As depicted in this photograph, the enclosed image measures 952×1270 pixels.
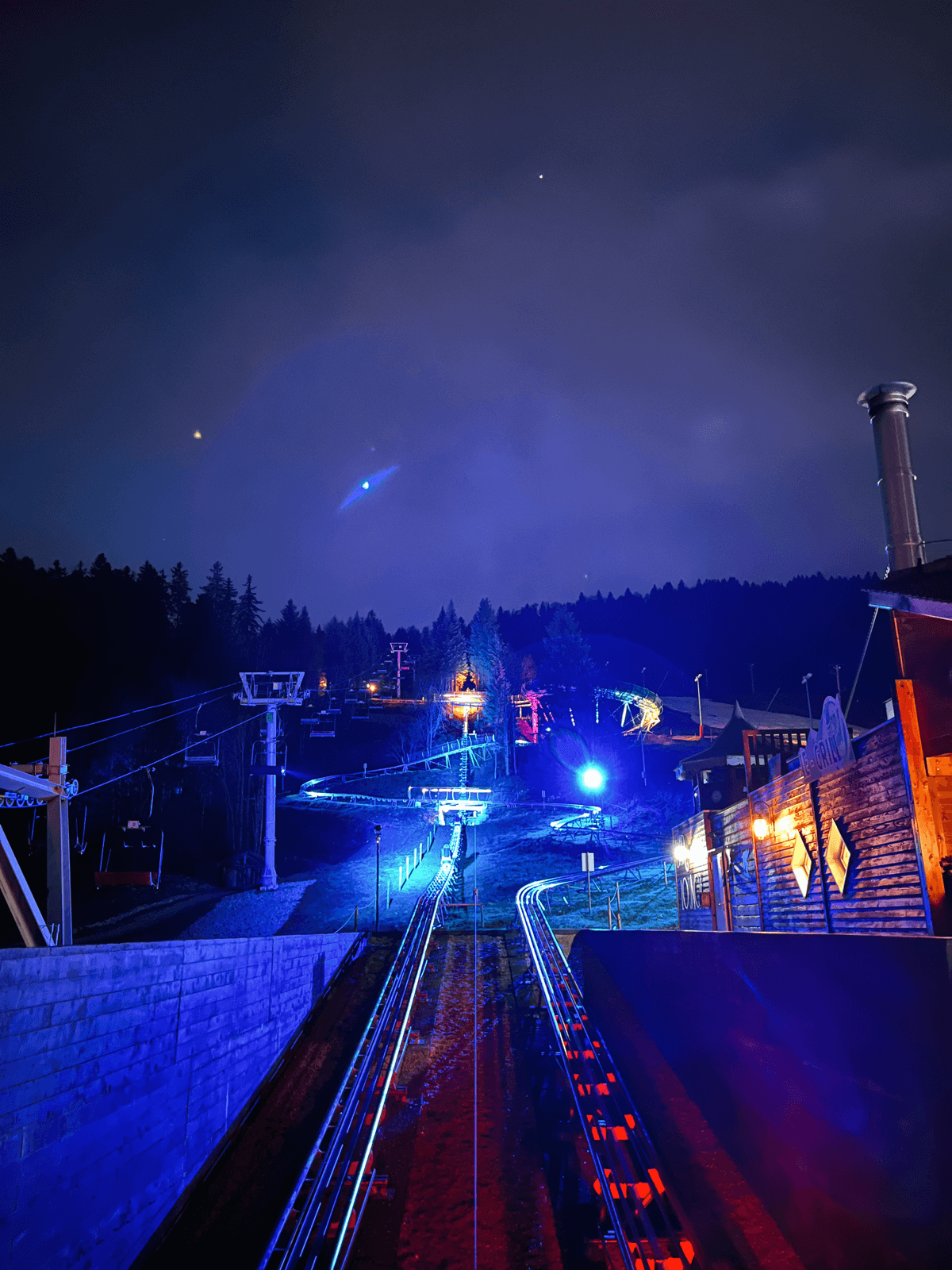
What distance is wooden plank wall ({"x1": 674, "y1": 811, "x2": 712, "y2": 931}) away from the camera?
21.9 metres

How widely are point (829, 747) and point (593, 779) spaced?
46.9 m

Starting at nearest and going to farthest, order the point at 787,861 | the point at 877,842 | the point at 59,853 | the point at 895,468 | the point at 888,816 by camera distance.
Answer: the point at 888,816 → the point at 877,842 → the point at 59,853 → the point at 787,861 → the point at 895,468

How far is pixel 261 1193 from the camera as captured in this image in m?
11.0

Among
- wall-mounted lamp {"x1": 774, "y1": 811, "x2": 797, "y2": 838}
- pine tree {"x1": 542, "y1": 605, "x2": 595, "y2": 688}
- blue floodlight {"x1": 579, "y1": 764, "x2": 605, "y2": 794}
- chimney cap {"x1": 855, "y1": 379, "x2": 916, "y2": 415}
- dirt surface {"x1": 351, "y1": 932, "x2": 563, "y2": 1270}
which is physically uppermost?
pine tree {"x1": 542, "y1": 605, "x2": 595, "y2": 688}

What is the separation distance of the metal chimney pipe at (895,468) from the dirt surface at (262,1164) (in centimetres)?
1563

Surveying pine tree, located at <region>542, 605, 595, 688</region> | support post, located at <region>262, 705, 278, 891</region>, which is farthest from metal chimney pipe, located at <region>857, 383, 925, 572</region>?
pine tree, located at <region>542, 605, 595, 688</region>

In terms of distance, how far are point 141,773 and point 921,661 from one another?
2188 inches

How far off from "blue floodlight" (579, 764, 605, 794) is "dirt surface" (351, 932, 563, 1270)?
4036cm

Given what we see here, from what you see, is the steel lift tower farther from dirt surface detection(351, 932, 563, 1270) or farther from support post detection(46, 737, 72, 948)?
support post detection(46, 737, 72, 948)

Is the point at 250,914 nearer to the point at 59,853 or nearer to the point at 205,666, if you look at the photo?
the point at 59,853

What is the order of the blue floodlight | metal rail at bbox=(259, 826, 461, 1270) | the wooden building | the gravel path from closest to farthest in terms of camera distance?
1. the wooden building
2. metal rail at bbox=(259, 826, 461, 1270)
3. the gravel path
4. the blue floodlight

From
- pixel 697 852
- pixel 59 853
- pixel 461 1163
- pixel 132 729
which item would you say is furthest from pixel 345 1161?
pixel 132 729

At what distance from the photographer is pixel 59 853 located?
41.4ft

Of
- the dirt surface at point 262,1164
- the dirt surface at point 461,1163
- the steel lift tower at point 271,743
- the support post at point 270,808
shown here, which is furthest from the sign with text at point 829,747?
the support post at point 270,808
